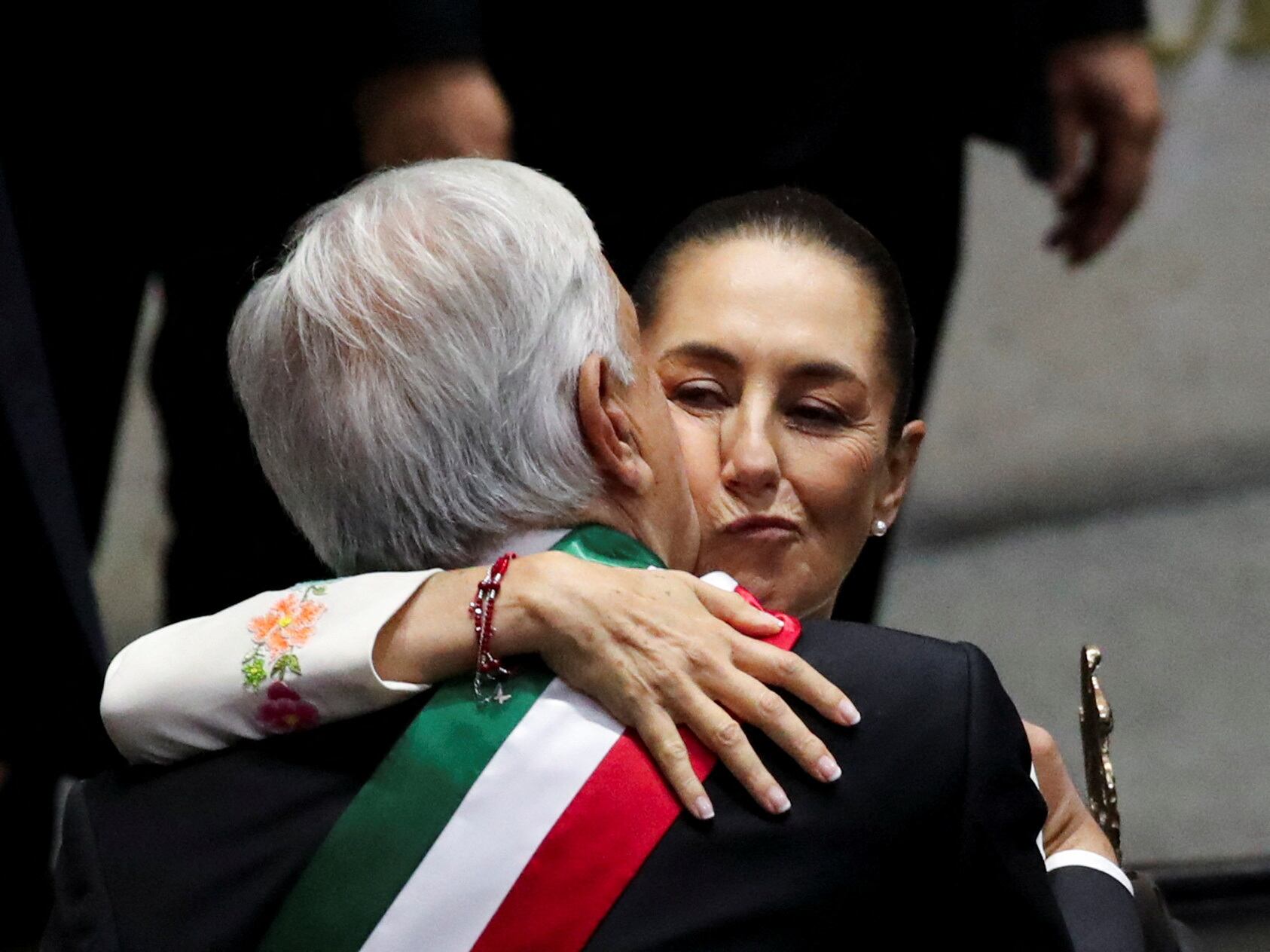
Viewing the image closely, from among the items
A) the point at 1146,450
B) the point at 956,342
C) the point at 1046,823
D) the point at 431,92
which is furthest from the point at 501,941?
the point at 956,342

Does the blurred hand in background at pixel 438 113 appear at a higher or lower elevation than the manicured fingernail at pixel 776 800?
higher

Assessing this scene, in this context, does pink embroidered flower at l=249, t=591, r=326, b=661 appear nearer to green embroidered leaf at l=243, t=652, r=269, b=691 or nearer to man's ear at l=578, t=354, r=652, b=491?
green embroidered leaf at l=243, t=652, r=269, b=691

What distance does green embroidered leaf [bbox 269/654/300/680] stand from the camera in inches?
40.0

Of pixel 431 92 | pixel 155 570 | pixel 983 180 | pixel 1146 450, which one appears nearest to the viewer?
pixel 431 92

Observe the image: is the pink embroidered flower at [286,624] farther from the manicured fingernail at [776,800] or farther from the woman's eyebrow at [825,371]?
the woman's eyebrow at [825,371]

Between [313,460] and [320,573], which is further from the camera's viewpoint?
[320,573]

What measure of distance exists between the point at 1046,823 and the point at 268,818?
53 centimetres

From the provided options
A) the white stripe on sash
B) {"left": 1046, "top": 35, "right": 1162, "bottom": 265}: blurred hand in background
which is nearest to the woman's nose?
the white stripe on sash

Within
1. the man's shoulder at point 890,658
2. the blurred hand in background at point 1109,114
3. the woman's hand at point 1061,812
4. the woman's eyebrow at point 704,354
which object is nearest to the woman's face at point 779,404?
the woman's eyebrow at point 704,354

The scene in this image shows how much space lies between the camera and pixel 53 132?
2254 millimetres

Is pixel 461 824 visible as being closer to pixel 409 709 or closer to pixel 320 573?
pixel 409 709

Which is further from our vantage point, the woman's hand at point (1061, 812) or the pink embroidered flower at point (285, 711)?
the woman's hand at point (1061, 812)

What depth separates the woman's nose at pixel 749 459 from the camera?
4.30ft

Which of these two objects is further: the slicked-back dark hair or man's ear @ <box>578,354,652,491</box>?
the slicked-back dark hair
